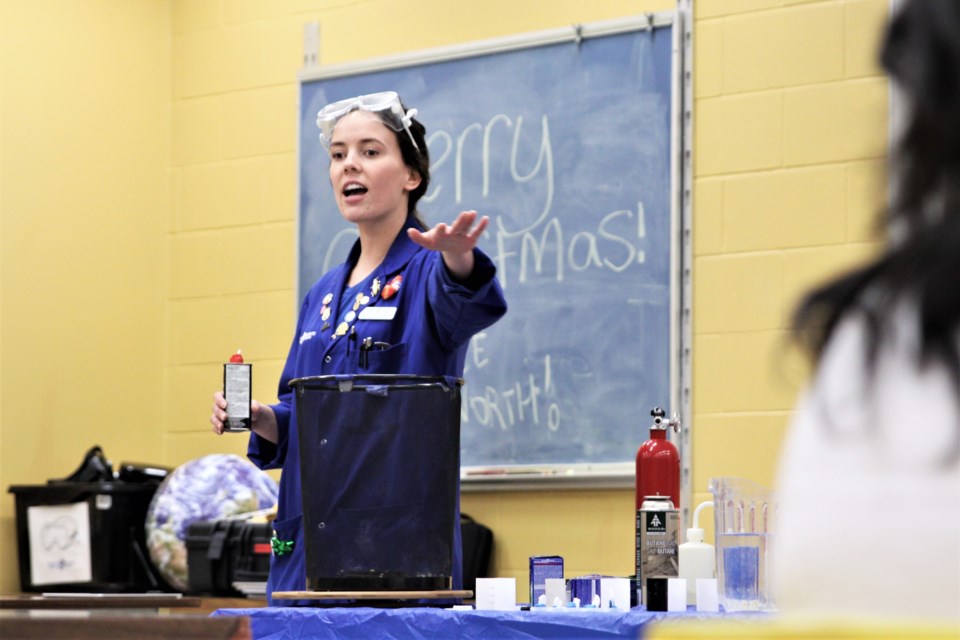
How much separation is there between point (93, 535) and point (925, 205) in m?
3.79

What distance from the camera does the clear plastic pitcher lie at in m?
2.07

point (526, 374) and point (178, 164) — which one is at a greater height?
point (178, 164)

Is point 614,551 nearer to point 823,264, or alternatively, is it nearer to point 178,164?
point 823,264

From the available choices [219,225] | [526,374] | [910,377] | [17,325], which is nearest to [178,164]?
[219,225]

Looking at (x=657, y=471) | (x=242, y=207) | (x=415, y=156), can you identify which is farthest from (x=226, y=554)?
(x=657, y=471)

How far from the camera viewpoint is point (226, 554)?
399 centimetres

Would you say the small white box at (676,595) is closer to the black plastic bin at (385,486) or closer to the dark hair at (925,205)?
the black plastic bin at (385,486)

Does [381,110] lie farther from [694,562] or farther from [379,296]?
[694,562]

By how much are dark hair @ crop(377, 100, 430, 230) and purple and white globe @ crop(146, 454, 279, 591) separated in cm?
169

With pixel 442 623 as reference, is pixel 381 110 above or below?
above

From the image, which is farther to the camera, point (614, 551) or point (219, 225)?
point (219, 225)

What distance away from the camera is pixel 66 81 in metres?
4.63

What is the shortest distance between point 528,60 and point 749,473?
1.33 m

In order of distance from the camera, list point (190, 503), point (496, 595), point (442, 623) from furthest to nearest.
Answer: point (190, 503) → point (496, 595) → point (442, 623)
